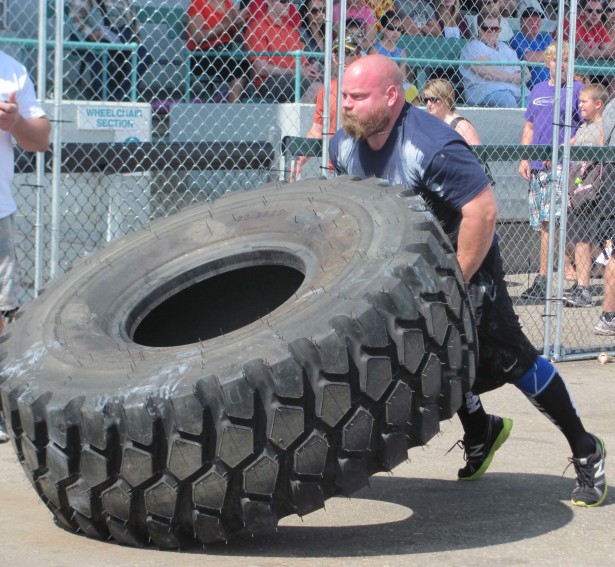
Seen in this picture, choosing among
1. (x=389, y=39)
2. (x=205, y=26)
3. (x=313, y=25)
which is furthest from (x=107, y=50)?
(x=389, y=39)

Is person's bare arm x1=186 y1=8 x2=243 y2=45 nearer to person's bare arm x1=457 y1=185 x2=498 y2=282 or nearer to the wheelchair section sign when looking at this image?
the wheelchair section sign

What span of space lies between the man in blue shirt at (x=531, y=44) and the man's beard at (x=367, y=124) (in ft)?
24.6

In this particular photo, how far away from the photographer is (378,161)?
457 cm

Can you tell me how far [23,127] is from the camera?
5625mm

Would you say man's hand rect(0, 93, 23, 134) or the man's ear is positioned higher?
the man's ear

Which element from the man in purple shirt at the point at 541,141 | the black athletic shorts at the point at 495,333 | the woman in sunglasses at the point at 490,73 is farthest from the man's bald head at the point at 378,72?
the woman in sunglasses at the point at 490,73

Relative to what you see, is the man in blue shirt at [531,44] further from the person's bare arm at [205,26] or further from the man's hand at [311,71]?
the person's bare arm at [205,26]

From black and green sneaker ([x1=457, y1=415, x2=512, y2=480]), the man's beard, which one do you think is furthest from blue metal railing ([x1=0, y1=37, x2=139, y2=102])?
black and green sneaker ([x1=457, y1=415, x2=512, y2=480])

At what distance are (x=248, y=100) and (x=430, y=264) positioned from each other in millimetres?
6490

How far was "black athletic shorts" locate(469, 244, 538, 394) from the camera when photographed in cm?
448

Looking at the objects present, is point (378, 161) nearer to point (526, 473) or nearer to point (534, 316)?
point (526, 473)

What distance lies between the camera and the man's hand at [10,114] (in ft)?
17.9

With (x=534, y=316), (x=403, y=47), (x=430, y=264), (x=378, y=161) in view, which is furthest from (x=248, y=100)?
(x=430, y=264)

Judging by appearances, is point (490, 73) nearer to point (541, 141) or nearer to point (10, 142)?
point (541, 141)
